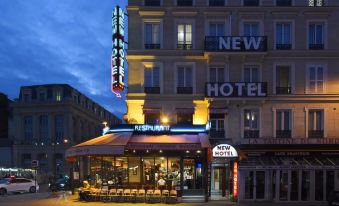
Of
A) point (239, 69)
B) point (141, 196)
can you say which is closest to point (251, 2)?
point (239, 69)

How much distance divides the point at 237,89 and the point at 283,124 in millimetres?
4414

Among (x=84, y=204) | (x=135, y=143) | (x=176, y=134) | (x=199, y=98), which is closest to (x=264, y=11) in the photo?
(x=199, y=98)

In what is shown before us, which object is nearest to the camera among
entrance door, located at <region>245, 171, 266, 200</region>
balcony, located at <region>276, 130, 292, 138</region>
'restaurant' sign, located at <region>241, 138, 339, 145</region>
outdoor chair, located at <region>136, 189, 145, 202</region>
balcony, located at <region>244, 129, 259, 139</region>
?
outdoor chair, located at <region>136, 189, 145, 202</region>

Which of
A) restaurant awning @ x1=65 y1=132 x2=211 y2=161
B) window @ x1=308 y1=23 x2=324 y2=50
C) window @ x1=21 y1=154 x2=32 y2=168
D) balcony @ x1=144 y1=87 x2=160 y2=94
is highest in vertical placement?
window @ x1=308 y1=23 x2=324 y2=50

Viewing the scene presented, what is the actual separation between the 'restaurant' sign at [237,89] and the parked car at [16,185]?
21.7 metres

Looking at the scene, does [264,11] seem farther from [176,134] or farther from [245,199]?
[245,199]

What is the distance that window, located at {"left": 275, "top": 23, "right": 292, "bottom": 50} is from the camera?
39.0 m

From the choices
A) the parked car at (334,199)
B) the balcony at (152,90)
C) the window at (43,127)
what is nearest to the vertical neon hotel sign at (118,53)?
the balcony at (152,90)

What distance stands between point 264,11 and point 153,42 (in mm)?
8734

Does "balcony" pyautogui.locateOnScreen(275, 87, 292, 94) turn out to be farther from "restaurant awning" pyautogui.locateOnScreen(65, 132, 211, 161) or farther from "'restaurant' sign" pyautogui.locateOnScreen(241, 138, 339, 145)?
"restaurant awning" pyautogui.locateOnScreen(65, 132, 211, 161)

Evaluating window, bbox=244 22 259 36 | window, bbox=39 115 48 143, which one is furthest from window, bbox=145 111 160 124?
window, bbox=39 115 48 143

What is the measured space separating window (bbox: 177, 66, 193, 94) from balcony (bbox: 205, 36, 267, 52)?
7.70 feet

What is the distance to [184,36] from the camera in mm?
39219

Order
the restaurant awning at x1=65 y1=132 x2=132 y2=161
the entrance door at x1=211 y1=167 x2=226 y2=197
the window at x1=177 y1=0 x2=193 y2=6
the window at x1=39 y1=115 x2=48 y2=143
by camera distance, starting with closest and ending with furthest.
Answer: the restaurant awning at x1=65 y1=132 x2=132 y2=161 < the window at x1=177 y1=0 x2=193 y2=6 < the entrance door at x1=211 y1=167 x2=226 y2=197 < the window at x1=39 y1=115 x2=48 y2=143
